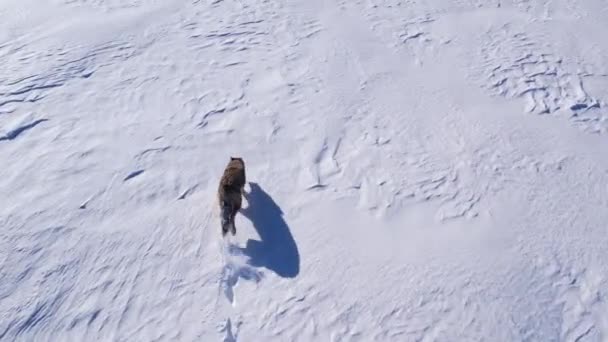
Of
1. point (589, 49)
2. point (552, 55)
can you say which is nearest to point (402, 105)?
point (552, 55)

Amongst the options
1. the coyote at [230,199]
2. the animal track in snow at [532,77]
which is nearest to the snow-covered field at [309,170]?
the animal track in snow at [532,77]

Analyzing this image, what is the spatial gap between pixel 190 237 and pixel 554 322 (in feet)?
11.6

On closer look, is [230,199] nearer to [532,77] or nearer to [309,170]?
[309,170]

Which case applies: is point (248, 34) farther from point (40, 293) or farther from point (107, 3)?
point (40, 293)

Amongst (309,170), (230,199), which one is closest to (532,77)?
(309,170)

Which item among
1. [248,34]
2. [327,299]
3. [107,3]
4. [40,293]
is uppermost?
[107,3]

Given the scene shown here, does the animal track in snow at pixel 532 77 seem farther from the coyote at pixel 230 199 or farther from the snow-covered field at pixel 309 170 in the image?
the coyote at pixel 230 199

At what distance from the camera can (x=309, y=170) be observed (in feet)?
20.9

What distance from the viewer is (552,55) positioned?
8.02m

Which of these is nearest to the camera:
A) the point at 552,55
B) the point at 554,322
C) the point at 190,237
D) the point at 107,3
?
the point at 554,322

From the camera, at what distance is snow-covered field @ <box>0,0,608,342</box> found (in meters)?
4.97

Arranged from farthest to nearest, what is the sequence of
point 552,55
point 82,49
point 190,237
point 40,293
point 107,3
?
point 107,3
point 82,49
point 552,55
point 190,237
point 40,293

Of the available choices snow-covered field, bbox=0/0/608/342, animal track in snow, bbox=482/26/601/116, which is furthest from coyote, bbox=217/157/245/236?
animal track in snow, bbox=482/26/601/116

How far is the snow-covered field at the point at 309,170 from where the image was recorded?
4969mm
